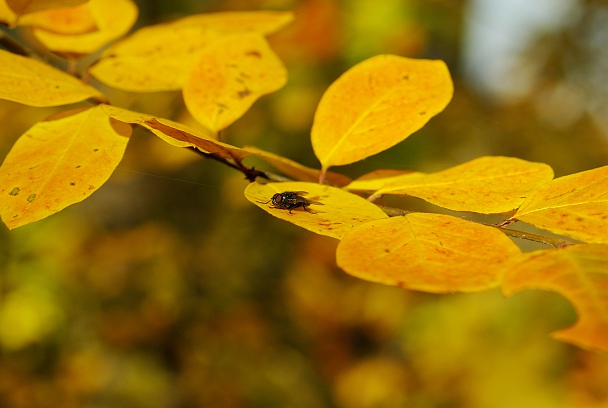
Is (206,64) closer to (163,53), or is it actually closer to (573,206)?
(163,53)

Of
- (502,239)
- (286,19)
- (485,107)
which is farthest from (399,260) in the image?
(485,107)

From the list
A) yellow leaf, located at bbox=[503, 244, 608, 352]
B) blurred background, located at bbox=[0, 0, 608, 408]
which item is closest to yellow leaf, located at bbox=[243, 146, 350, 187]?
yellow leaf, located at bbox=[503, 244, 608, 352]

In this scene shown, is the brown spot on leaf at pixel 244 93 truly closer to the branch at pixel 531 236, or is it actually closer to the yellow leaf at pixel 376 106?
the yellow leaf at pixel 376 106

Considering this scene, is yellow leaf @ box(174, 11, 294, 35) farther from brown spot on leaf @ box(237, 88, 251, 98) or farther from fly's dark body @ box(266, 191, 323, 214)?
fly's dark body @ box(266, 191, 323, 214)

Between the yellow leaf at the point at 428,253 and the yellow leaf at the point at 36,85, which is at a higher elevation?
the yellow leaf at the point at 428,253

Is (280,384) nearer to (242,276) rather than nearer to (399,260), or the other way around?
(242,276)

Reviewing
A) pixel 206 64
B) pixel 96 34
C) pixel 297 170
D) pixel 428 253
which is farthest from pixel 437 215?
pixel 96 34

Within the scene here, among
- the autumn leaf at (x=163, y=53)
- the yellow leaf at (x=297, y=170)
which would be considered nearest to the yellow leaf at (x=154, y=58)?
the autumn leaf at (x=163, y=53)
